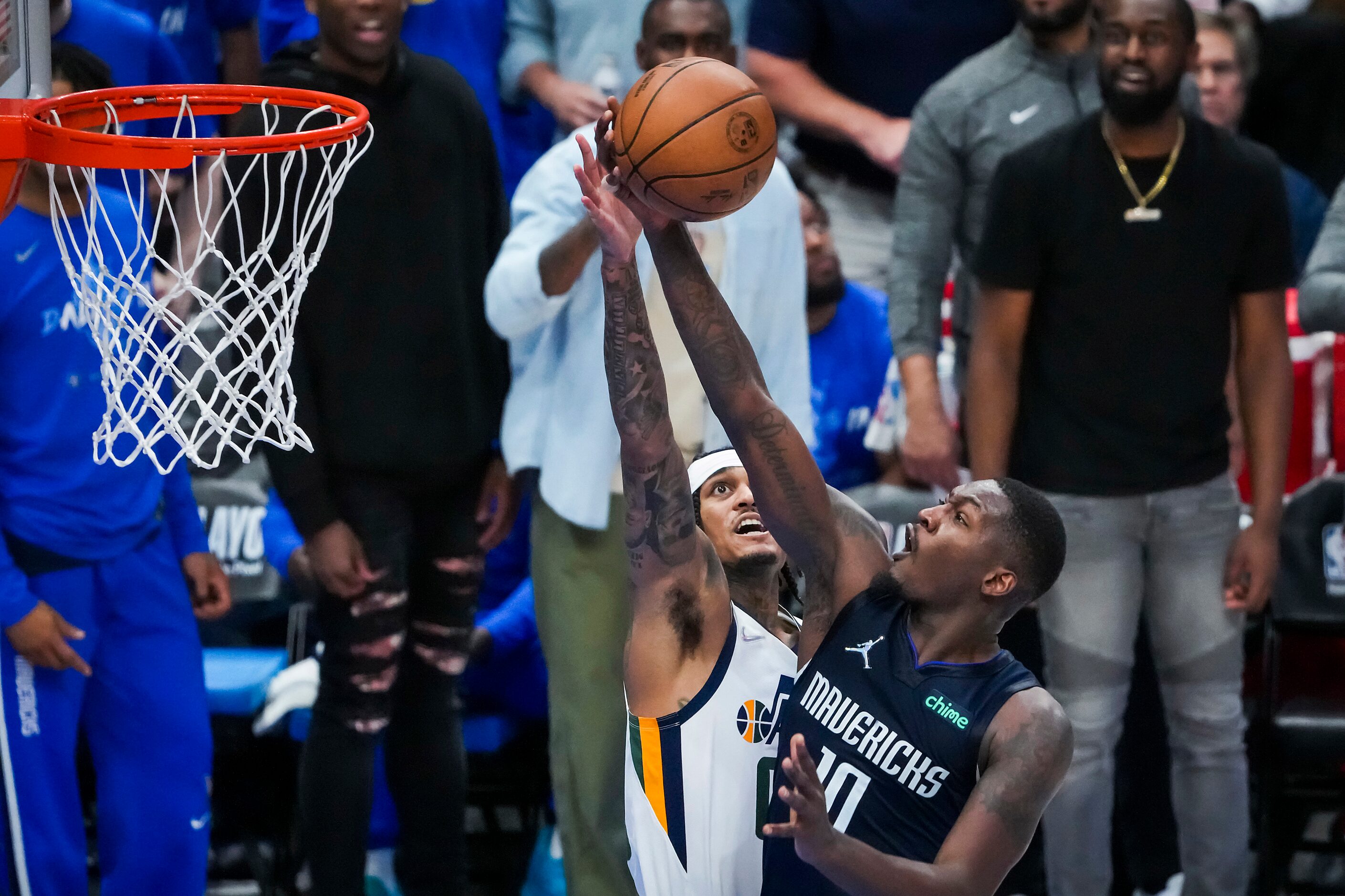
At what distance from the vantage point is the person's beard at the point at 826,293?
5230 millimetres

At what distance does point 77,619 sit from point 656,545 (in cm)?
175

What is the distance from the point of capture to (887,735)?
3.06 metres

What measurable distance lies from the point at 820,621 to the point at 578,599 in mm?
1329

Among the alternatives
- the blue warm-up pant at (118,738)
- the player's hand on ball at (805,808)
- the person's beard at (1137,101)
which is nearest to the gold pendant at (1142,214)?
the person's beard at (1137,101)

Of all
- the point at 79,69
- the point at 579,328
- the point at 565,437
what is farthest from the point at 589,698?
the point at 79,69

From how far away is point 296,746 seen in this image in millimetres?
5078

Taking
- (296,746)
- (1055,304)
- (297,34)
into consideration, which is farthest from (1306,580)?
(297,34)

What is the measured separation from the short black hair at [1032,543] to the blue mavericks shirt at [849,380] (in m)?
1.92

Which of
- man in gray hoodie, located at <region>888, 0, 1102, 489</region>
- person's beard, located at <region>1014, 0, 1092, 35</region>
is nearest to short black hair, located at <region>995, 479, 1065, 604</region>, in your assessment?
man in gray hoodie, located at <region>888, 0, 1102, 489</region>

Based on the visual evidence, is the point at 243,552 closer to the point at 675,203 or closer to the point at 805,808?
the point at 675,203

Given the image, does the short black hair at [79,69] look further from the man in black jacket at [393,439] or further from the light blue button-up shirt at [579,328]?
the light blue button-up shirt at [579,328]

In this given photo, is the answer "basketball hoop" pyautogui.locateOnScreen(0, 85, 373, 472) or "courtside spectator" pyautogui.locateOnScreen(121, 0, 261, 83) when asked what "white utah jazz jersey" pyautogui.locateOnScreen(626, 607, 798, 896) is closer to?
"basketball hoop" pyautogui.locateOnScreen(0, 85, 373, 472)

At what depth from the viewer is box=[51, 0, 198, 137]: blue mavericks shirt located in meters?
4.89

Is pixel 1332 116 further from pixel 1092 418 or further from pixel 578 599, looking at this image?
pixel 578 599
